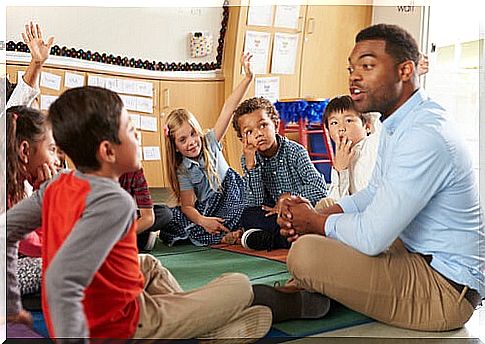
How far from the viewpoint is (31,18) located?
159cm

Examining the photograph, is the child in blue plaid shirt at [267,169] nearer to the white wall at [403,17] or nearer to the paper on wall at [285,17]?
the paper on wall at [285,17]

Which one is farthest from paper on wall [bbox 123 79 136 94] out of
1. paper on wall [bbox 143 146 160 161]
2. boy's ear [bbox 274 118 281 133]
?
boy's ear [bbox 274 118 281 133]

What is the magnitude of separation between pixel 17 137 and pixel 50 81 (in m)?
0.13

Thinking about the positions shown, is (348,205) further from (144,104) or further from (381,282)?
(144,104)

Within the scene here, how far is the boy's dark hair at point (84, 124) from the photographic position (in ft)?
4.33

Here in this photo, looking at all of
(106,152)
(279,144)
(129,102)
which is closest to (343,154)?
(279,144)

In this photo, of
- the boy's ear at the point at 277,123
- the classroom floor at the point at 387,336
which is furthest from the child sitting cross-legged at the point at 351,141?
the classroom floor at the point at 387,336

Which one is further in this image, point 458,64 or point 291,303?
point 458,64

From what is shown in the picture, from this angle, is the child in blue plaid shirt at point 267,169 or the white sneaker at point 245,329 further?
the child in blue plaid shirt at point 267,169

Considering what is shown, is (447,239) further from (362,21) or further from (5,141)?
(5,141)

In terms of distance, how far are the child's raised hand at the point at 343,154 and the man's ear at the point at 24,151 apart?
2.13 feet

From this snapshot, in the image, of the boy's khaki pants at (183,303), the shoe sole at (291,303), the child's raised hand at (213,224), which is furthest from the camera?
the child's raised hand at (213,224)

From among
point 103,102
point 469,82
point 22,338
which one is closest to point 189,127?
point 103,102

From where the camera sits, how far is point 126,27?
64.3 inches
